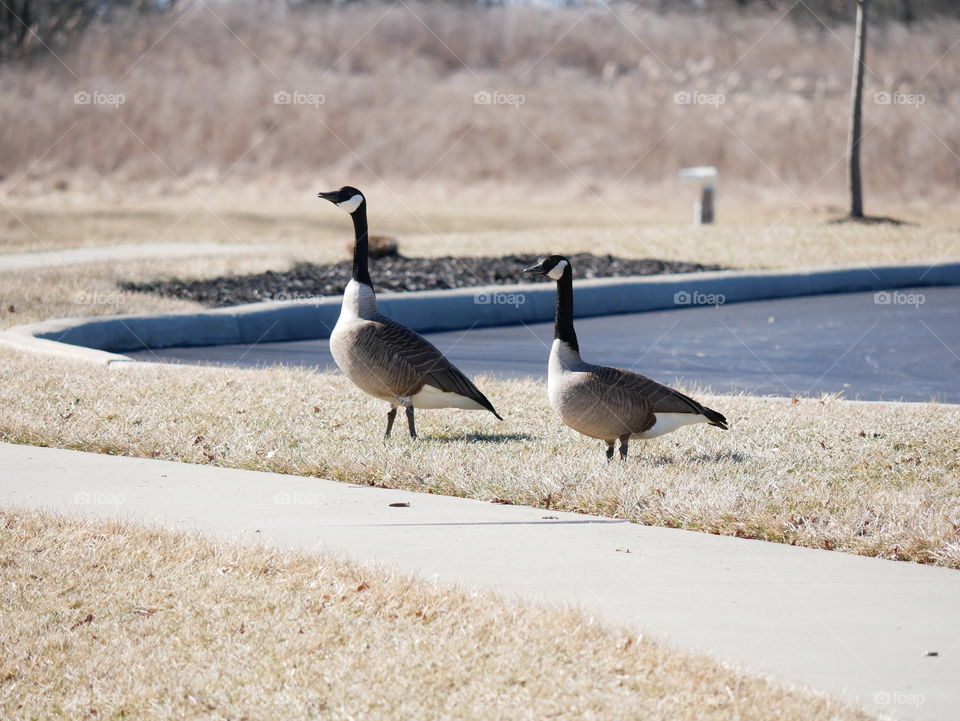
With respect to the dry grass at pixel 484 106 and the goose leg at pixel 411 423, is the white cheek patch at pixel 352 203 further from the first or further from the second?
the dry grass at pixel 484 106

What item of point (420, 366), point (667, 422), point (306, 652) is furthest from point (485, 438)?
point (306, 652)

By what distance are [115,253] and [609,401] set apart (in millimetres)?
13462

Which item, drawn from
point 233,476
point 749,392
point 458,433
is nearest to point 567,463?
point 458,433

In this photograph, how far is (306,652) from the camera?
14.7ft

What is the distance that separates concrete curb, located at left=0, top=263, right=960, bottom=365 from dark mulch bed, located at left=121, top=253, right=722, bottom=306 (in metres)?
0.77

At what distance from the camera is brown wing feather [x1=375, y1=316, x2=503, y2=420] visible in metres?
7.21

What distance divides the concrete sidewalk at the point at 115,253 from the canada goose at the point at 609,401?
10883 mm

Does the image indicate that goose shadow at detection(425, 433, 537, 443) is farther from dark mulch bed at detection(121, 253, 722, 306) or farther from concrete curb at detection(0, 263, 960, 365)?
dark mulch bed at detection(121, 253, 722, 306)

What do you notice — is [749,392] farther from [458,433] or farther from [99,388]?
[99,388]

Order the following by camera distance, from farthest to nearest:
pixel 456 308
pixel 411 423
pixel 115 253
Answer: pixel 115 253 < pixel 456 308 < pixel 411 423

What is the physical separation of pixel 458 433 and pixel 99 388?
2513 mm

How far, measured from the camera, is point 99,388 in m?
8.68

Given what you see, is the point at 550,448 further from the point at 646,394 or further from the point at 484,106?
the point at 484,106

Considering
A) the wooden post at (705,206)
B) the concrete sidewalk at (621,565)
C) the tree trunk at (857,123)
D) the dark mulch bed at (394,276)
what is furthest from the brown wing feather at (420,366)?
the tree trunk at (857,123)
